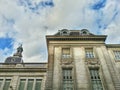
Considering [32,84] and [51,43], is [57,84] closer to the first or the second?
[32,84]

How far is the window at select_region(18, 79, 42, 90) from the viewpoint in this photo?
22516 millimetres

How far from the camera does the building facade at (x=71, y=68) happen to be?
19.2 metres

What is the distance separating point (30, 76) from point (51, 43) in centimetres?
587

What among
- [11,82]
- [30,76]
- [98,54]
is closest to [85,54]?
[98,54]

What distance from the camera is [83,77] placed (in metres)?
19.5

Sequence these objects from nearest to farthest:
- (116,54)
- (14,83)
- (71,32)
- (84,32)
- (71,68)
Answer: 1. (71,68)
2. (14,83)
3. (116,54)
4. (84,32)
5. (71,32)

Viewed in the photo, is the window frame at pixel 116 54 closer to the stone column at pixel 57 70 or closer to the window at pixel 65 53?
the window at pixel 65 53

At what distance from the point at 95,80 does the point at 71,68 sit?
3411 millimetres

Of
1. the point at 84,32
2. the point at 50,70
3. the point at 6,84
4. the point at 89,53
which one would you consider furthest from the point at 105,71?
the point at 6,84

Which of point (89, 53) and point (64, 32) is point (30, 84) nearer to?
point (89, 53)

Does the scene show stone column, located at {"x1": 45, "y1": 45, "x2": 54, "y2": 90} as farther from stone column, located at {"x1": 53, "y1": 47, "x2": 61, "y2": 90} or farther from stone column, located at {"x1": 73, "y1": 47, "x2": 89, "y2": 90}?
stone column, located at {"x1": 73, "y1": 47, "x2": 89, "y2": 90}

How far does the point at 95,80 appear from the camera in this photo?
64.5ft

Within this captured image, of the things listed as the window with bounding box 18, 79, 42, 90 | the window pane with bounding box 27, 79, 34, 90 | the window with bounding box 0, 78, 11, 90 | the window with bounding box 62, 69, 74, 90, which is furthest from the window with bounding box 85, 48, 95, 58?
the window with bounding box 0, 78, 11, 90

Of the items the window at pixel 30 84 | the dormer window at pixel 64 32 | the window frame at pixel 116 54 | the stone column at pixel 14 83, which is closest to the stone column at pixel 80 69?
the dormer window at pixel 64 32
